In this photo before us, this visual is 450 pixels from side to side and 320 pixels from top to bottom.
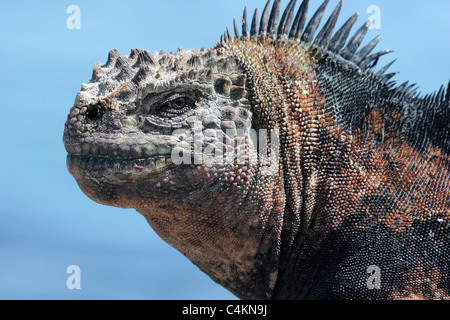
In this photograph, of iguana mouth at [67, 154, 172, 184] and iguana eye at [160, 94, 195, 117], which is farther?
iguana eye at [160, 94, 195, 117]

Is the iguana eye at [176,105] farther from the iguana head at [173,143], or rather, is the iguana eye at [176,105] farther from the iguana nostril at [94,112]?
the iguana nostril at [94,112]

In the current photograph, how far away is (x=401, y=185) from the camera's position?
511 cm

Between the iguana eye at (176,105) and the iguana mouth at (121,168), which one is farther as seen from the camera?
the iguana eye at (176,105)

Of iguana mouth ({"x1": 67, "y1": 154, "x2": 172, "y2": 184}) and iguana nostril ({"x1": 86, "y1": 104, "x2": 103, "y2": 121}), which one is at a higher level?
iguana nostril ({"x1": 86, "y1": 104, "x2": 103, "y2": 121})

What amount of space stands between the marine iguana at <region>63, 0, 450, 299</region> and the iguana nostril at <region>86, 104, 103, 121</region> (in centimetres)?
1

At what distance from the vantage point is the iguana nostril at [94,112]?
4.64 m

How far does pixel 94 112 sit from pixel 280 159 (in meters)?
1.47

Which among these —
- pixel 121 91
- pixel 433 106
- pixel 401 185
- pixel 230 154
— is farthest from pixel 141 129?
pixel 433 106

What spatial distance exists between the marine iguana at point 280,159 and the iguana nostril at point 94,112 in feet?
0.03

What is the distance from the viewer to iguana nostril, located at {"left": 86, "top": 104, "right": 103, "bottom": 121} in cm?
464

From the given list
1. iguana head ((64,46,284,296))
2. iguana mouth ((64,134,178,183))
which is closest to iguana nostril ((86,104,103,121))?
iguana head ((64,46,284,296))

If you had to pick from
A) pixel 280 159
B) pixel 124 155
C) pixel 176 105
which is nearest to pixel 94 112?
pixel 124 155

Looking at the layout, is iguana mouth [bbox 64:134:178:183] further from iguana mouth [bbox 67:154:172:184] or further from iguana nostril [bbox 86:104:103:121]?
iguana nostril [bbox 86:104:103:121]

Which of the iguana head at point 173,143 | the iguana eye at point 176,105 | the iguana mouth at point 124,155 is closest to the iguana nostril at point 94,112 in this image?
the iguana head at point 173,143
